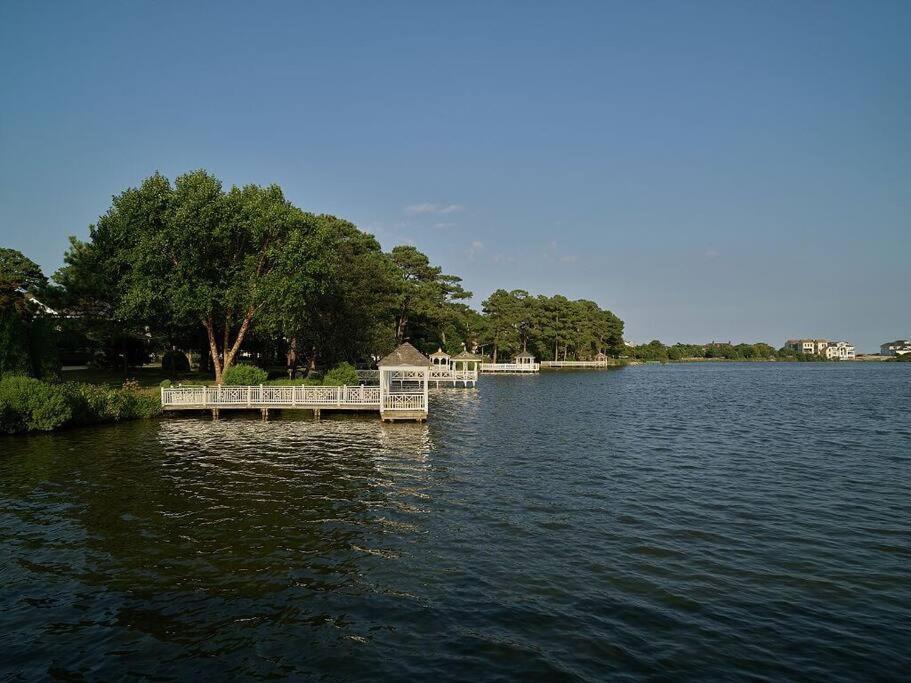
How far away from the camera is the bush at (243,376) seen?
112 feet

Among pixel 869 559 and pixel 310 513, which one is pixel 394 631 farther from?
pixel 869 559

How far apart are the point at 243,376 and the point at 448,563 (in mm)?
26192

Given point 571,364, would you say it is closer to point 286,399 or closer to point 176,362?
point 176,362

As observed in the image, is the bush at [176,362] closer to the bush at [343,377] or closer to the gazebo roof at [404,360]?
the bush at [343,377]

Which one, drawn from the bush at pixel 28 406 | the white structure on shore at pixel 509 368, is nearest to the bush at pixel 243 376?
the bush at pixel 28 406

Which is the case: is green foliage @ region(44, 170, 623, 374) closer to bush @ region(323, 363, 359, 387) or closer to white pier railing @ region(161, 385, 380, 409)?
bush @ region(323, 363, 359, 387)

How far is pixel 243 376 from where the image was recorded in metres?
34.2

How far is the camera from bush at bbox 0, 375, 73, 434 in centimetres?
2516

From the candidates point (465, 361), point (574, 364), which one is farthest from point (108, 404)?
point (574, 364)

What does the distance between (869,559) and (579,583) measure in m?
6.66

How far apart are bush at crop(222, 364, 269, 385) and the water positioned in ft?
33.5

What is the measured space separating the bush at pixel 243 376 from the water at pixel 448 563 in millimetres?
10219

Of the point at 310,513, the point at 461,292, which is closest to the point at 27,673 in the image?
the point at 310,513

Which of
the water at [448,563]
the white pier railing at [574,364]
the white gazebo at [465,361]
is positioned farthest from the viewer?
the white pier railing at [574,364]
